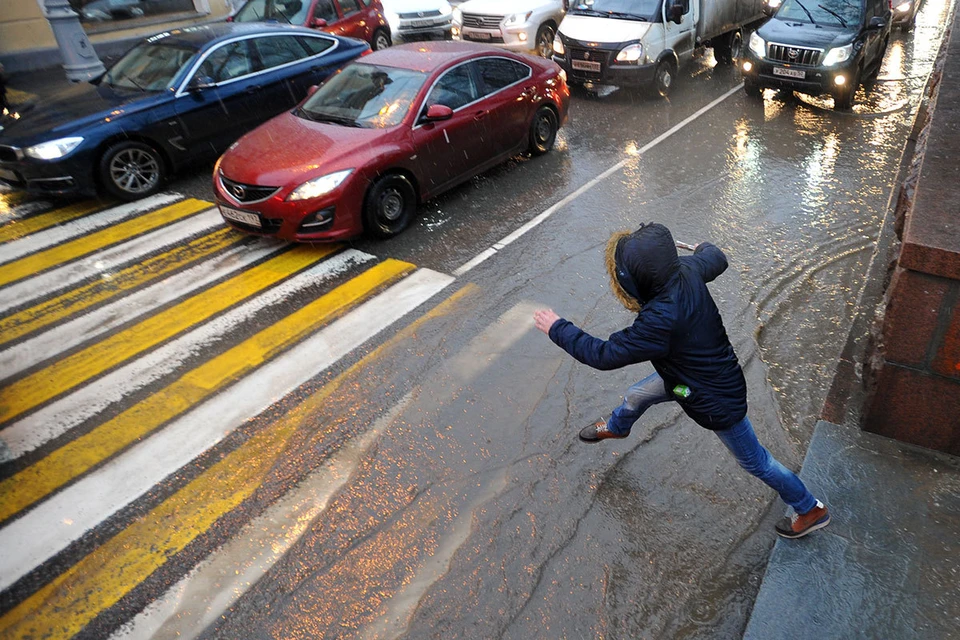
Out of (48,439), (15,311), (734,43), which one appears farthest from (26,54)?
(734,43)

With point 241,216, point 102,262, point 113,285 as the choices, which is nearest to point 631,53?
point 241,216

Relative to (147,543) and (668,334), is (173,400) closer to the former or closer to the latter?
(147,543)

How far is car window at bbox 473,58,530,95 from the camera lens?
873 centimetres

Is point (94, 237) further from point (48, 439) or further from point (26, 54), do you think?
point (26, 54)

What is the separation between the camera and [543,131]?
32.4 ft

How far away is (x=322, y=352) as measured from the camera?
19.1ft

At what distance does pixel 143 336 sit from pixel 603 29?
31.5ft

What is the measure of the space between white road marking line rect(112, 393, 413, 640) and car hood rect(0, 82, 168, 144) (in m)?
6.04

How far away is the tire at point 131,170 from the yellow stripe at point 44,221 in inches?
15.4

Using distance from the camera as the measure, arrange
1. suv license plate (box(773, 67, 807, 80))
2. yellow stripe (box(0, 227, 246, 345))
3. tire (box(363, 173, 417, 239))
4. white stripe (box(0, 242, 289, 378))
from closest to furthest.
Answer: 1. white stripe (box(0, 242, 289, 378))
2. yellow stripe (box(0, 227, 246, 345))
3. tire (box(363, 173, 417, 239))
4. suv license plate (box(773, 67, 807, 80))

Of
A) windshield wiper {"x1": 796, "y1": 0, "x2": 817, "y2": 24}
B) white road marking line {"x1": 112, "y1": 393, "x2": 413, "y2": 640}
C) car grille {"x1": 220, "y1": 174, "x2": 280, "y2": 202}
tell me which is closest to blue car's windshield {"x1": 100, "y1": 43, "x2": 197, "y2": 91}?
car grille {"x1": 220, "y1": 174, "x2": 280, "y2": 202}

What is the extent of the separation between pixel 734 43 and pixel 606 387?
42.1 ft

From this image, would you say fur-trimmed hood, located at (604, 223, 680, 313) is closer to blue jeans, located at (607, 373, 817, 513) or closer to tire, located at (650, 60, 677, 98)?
blue jeans, located at (607, 373, 817, 513)

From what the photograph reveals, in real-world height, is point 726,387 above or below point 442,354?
above
